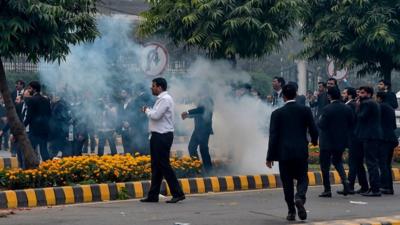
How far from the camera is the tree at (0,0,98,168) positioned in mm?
13789

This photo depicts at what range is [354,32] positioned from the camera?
20.8 meters

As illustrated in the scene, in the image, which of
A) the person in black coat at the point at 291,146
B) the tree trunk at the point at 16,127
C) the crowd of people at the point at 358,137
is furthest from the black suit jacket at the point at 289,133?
the tree trunk at the point at 16,127

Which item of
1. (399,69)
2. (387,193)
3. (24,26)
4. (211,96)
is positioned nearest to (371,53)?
(399,69)

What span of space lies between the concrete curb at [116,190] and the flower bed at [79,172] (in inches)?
13.7

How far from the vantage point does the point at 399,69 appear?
21.7 m

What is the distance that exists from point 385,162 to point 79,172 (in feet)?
15.5

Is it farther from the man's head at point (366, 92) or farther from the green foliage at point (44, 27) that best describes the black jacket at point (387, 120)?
the green foliage at point (44, 27)

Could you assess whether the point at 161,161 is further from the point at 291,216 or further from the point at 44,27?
the point at 44,27

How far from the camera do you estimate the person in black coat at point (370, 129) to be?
14664 mm

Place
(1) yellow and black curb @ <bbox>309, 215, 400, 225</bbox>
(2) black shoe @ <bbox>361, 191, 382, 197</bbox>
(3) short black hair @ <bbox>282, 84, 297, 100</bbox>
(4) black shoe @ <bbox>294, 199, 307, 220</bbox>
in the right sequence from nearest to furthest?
(1) yellow and black curb @ <bbox>309, 215, 400, 225</bbox>, (4) black shoe @ <bbox>294, 199, 307, 220</bbox>, (3) short black hair @ <bbox>282, 84, 297, 100</bbox>, (2) black shoe @ <bbox>361, 191, 382, 197</bbox>

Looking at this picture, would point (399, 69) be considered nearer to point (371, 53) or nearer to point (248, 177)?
point (371, 53)

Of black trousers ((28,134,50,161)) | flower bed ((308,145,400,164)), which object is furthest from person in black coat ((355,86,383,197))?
black trousers ((28,134,50,161))

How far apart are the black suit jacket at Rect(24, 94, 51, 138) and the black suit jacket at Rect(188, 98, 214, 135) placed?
110 inches

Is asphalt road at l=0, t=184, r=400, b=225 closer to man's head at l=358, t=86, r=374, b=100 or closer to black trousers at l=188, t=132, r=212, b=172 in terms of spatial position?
man's head at l=358, t=86, r=374, b=100
